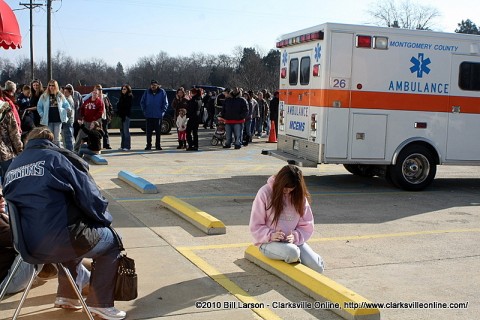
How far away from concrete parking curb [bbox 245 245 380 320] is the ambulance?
4794mm

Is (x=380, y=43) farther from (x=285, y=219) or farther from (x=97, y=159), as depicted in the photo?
(x=97, y=159)

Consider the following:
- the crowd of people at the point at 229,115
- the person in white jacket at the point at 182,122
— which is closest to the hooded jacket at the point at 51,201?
the crowd of people at the point at 229,115

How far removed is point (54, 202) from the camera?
405cm

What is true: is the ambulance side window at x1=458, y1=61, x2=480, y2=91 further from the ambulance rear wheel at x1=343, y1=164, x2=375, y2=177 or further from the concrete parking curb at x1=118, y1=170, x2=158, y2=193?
the concrete parking curb at x1=118, y1=170, x2=158, y2=193

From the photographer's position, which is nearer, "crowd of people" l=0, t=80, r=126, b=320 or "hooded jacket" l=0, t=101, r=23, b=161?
"crowd of people" l=0, t=80, r=126, b=320

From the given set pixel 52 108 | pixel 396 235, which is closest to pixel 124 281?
pixel 396 235

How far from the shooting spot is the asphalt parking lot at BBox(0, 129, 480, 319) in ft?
16.5

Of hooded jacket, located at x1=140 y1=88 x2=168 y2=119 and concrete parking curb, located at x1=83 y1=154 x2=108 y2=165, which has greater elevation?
hooded jacket, located at x1=140 y1=88 x2=168 y2=119

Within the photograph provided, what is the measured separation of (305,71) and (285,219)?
586 cm

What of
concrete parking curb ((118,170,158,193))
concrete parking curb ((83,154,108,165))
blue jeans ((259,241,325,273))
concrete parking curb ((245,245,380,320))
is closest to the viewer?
concrete parking curb ((245,245,380,320))

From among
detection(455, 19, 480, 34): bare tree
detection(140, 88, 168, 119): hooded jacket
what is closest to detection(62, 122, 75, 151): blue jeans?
detection(140, 88, 168, 119): hooded jacket

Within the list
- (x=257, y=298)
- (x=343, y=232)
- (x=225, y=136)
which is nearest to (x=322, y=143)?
(x=343, y=232)

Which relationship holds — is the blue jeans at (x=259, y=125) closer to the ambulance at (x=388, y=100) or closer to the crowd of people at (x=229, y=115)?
the crowd of people at (x=229, y=115)

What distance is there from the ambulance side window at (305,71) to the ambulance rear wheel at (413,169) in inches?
87.6
